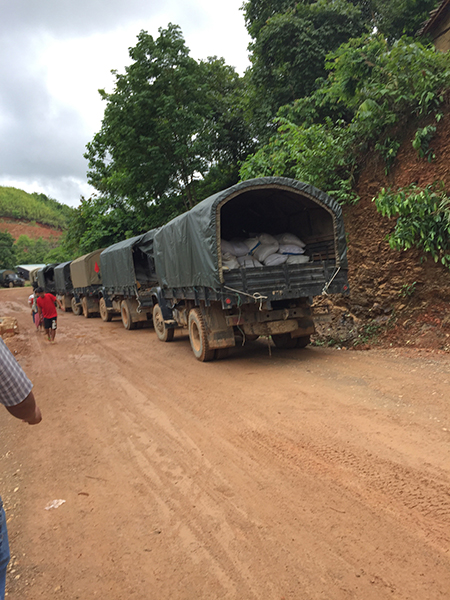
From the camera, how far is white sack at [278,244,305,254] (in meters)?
8.55

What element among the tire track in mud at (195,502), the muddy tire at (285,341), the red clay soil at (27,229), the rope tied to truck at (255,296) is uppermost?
the red clay soil at (27,229)

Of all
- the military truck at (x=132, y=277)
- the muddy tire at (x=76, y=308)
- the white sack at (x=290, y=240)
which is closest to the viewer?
the white sack at (x=290, y=240)

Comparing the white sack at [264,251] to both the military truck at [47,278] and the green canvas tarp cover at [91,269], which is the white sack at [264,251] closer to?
the green canvas tarp cover at [91,269]

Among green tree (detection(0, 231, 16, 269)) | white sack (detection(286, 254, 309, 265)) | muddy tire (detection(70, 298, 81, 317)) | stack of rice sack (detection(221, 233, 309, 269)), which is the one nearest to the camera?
stack of rice sack (detection(221, 233, 309, 269))

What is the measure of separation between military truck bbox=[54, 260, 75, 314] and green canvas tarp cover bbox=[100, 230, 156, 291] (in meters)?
7.92

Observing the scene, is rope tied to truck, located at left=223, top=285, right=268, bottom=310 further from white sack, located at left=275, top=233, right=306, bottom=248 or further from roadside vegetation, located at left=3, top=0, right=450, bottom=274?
roadside vegetation, located at left=3, top=0, right=450, bottom=274

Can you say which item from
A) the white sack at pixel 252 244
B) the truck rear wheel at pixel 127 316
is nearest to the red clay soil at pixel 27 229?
the truck rear wheel at pixel 127 316

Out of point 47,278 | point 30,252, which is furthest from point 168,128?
point 30,252

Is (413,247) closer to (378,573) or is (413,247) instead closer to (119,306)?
(378,573)

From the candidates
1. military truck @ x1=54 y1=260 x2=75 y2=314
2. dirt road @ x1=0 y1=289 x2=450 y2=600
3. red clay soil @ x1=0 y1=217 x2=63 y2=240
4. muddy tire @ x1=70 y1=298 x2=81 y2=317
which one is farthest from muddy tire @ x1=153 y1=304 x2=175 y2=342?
red clay soil @ x1=0 y1=217 x2=63 y2=240

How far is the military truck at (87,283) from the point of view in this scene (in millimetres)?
19062

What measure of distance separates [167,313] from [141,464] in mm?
7339

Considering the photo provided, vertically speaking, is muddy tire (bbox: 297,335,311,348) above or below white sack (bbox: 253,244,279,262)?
below

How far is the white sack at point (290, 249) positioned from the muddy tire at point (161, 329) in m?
4.32
